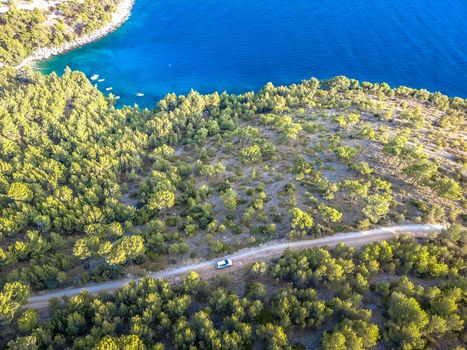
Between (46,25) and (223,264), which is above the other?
(46,25)

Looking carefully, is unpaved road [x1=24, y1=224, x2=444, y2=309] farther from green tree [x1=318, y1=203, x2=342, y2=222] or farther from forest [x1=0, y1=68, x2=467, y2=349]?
green tree [x1=318, y1=203, x2=342, y2=222]

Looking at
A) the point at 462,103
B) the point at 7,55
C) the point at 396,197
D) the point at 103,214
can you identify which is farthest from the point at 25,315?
the point at 462,103

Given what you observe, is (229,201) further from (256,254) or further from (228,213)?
(256,254)

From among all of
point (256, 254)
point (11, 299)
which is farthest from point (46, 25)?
point (256, 254)

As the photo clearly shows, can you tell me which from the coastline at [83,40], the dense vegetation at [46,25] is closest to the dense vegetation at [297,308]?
the coastline at [83,40]

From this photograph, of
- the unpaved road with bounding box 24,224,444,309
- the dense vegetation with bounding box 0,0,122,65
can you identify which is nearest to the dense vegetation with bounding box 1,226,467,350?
the unpaved road with bounding box 24,224,444,309

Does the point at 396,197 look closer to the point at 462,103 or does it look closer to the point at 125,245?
the point at 125,245

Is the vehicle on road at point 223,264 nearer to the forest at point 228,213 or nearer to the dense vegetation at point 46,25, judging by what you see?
the forest at point 228,213
